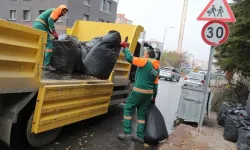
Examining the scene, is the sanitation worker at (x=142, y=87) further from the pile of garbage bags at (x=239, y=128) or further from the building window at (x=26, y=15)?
the building window at (x=26, y=15)

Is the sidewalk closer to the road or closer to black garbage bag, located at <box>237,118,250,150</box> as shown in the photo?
black garbage bag, located at <box>237,118,250,150</box>

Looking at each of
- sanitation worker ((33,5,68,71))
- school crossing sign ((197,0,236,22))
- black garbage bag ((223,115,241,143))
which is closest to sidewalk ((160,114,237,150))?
black garbage bag ((223,115,241,143))

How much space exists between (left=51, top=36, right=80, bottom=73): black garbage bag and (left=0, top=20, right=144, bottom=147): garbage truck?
52 cm

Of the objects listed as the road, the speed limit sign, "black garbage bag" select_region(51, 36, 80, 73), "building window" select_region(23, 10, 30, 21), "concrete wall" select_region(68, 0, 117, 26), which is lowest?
the road

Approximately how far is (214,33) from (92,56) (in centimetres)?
241

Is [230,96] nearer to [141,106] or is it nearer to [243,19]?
[243,19]

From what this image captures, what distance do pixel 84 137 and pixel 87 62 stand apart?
1.29 m

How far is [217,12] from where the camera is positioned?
5098mm

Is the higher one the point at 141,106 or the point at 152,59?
the point at 152,59

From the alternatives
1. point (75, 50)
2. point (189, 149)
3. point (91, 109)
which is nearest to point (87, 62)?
point (75, 50)

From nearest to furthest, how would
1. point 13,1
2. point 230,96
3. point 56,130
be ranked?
point 56,130, point 230,96, point 13,1

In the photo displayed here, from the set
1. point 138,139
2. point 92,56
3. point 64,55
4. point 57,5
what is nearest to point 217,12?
point 92,56

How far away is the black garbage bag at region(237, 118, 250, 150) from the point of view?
405cm

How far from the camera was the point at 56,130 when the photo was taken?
158 inches
